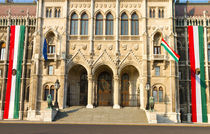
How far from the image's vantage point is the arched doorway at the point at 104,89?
39.9m

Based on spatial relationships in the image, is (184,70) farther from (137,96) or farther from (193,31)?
(137,96)

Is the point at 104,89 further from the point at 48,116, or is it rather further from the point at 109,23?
the point at 48,116

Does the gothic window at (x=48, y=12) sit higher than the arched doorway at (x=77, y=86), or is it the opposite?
the gothic window at (x=48, y=12)

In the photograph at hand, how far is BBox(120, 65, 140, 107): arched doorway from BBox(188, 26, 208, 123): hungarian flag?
9431mm

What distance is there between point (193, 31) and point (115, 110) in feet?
66.6

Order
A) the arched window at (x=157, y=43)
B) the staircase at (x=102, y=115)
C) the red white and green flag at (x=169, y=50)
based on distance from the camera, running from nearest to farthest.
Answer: the staircase at (x=102, y=115) → the red white and green flag at (x=169, y=50) → the arched window at (x=157, y=43)

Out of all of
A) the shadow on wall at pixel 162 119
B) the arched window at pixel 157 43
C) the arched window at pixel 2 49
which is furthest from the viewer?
the arched window at pixel 2 49

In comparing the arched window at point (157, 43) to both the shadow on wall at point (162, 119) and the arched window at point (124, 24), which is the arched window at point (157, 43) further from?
the shadow on wall at point (162, 119)

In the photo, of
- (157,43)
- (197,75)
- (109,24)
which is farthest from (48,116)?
(197,75)

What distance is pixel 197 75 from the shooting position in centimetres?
4103

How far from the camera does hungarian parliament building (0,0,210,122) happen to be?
37.6m

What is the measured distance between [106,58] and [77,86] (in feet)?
23.3

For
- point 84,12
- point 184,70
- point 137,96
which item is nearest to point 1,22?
point 84,12

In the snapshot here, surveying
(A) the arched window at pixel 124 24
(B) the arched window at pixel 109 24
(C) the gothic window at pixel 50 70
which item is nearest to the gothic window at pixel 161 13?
(A) the arched window at pixel 124 24
